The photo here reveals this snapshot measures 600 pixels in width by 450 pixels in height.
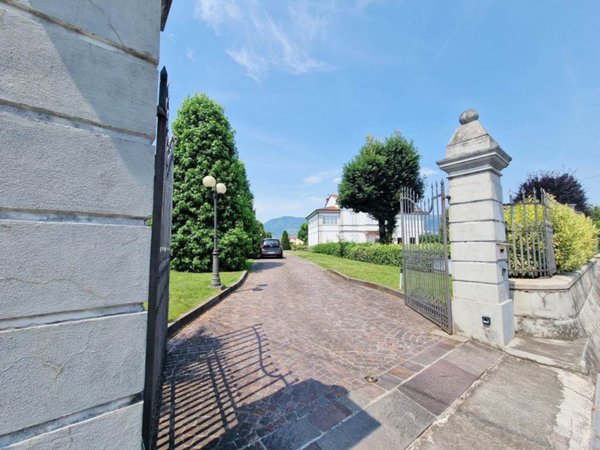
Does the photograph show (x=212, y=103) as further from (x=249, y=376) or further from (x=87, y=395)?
(x=87, y=395)

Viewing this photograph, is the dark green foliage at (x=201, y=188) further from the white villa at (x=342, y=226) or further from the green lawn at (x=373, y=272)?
the white villa at (x=342, y=226)

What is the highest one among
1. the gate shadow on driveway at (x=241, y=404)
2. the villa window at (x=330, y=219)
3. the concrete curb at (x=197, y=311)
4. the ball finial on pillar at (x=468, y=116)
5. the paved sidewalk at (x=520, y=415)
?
the villa window at (x=330, y=219)

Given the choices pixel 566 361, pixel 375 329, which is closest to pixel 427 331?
pixel 375 329

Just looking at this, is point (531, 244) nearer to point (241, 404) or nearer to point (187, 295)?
point (241, 404)

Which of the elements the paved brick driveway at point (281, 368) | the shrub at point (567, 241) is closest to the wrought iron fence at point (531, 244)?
the shrub at point (567, 241)

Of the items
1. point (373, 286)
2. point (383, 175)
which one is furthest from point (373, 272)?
point (383, 175)

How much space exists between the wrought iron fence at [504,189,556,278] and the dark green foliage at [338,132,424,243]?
14.8 metres

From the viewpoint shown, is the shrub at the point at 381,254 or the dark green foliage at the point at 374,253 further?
the dark green foliage at the point at 374,253

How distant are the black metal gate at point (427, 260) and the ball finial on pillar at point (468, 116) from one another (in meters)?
1.24

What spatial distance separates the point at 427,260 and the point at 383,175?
16.5 metres

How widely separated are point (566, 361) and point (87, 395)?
17.9ft

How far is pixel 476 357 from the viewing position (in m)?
3.87

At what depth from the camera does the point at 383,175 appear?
20.7 m

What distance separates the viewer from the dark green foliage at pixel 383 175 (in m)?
20.5
